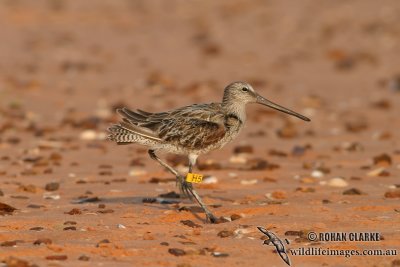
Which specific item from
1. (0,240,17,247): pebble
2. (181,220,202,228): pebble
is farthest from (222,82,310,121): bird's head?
(0,240,17,247): pebble

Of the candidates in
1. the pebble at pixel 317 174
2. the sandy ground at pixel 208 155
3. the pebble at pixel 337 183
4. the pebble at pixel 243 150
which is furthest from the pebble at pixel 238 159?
the pebble at pixel 337 183

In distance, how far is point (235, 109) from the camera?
10.5 m

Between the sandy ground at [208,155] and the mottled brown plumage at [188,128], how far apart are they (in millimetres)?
666

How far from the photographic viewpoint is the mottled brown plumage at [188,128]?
10039 mm

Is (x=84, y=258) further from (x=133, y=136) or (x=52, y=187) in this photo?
(x=52, y=187)

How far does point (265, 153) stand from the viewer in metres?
14.5

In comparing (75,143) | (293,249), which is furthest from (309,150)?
(293,249)

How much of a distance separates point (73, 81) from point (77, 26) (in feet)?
30.2

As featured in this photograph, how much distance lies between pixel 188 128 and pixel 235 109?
722 millimetres

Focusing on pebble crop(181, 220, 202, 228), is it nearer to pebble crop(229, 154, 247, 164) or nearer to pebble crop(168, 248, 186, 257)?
pebble crop(168, 248, 186, 257)

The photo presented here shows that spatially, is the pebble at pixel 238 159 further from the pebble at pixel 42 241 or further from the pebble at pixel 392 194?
the pebble at pixel 42 241

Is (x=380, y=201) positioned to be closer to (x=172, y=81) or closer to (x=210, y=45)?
(x=172, y=81)

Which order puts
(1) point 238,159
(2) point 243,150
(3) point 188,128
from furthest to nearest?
(2) point 243,150 → (1) point 238,159 → (3) point 188,128

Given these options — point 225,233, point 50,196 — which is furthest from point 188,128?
point 50,196
